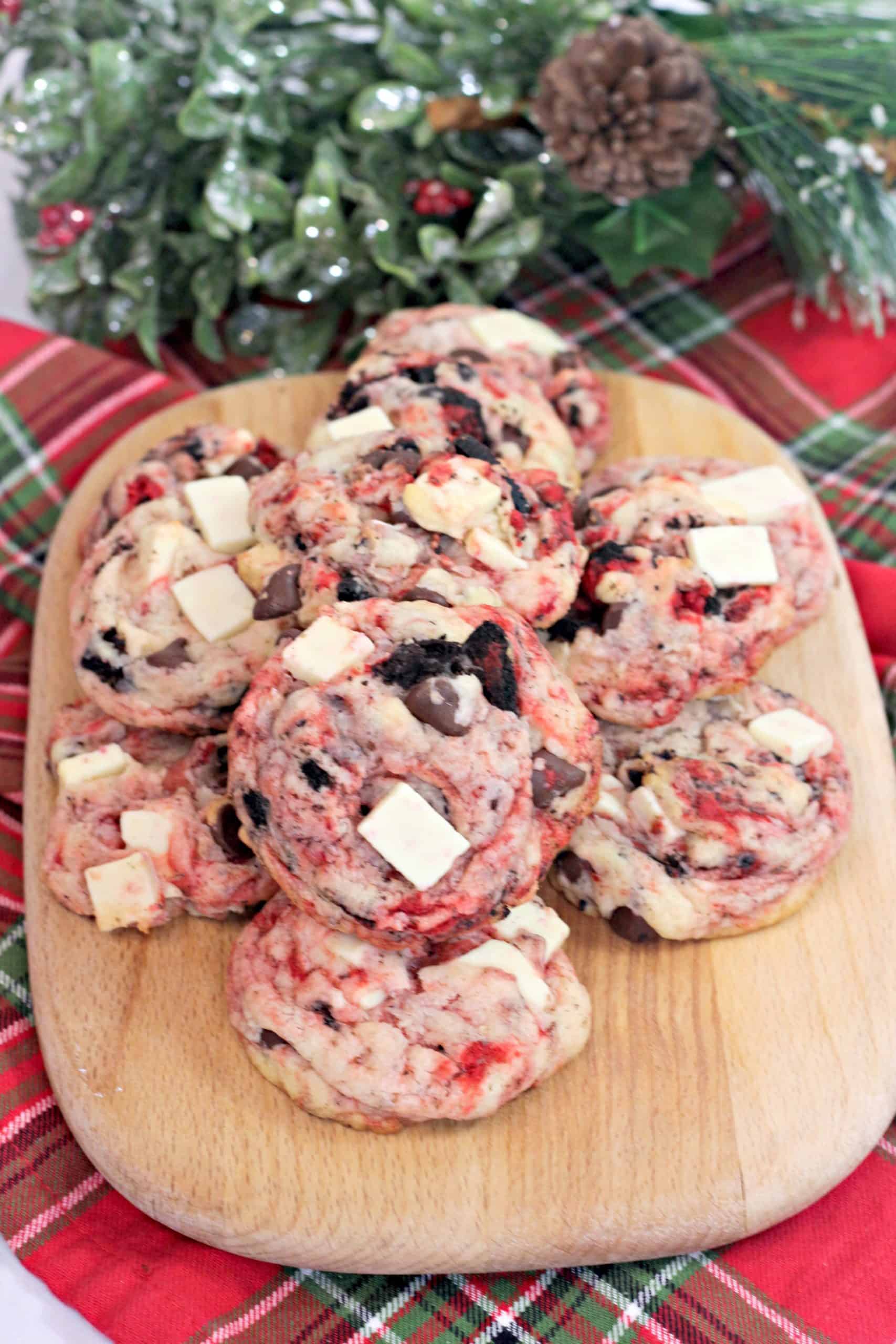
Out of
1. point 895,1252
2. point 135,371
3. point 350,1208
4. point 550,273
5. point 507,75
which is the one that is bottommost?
point 895,1252

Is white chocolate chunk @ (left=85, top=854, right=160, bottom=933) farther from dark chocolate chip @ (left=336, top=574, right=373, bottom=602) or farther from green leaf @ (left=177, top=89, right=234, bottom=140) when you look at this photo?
green leaf @ (left=177, top=89, right=234, bottom=140)

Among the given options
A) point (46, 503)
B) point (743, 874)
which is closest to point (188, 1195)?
point (743, 874)

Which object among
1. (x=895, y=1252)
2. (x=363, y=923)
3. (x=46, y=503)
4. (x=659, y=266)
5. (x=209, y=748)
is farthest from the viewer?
(x=659, y=266)

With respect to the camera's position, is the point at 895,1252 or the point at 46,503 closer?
the point at 895,1252

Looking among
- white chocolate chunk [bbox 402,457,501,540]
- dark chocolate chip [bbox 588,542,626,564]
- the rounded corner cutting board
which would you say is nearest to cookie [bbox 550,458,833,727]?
dark chocolate chip [bbox 588,542,626,564]

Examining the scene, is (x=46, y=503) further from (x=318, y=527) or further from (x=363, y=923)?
(x=363, y=923)

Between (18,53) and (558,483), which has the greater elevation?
(18,53)

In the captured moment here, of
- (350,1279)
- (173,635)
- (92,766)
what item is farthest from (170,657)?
(350,1279)

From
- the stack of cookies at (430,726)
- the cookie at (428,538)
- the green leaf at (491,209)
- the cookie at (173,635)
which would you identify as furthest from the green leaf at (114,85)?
the cookie at (428,538)
